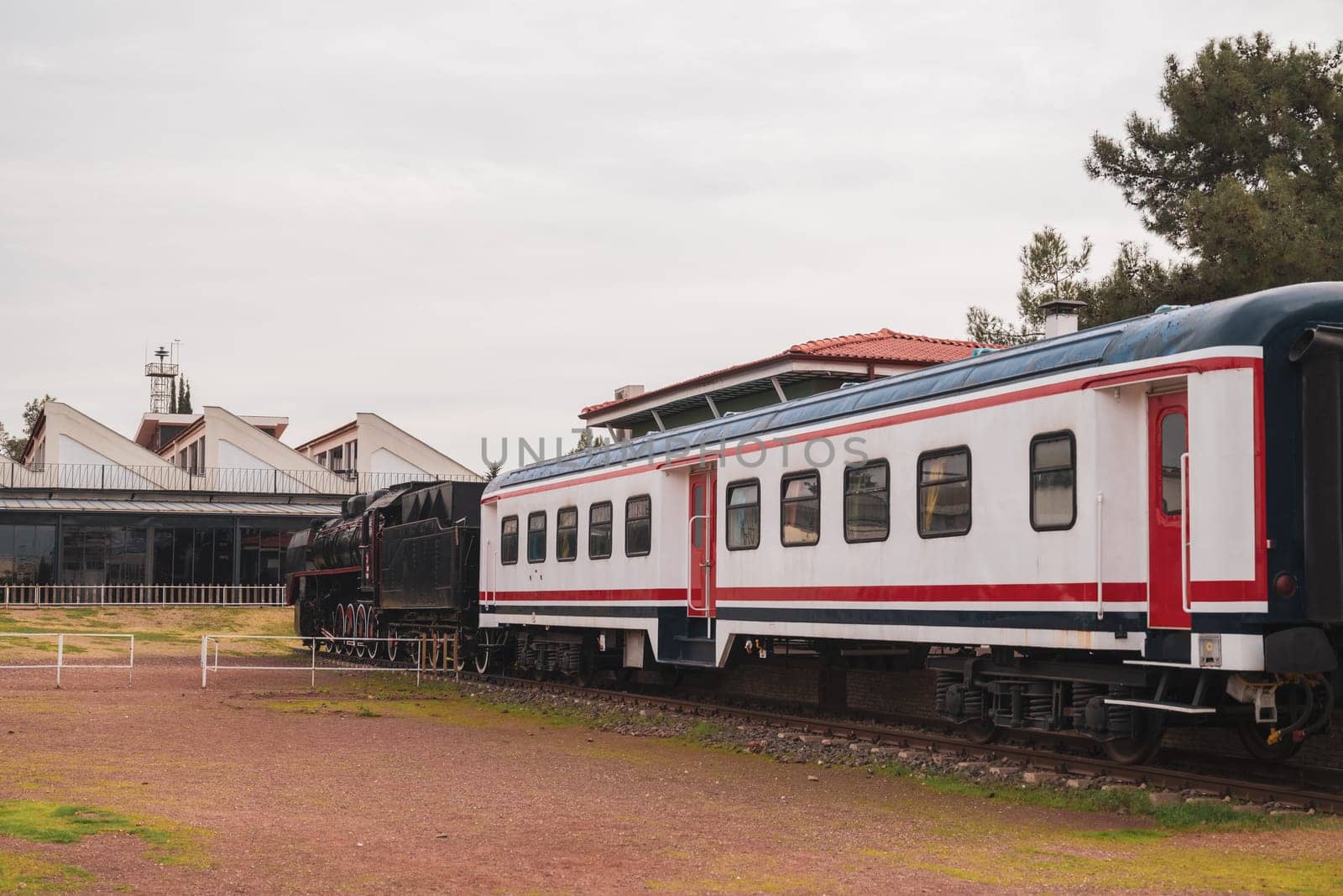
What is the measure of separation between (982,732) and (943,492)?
A: 2369 millimetres

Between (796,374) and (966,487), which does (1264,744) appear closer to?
(966,487)

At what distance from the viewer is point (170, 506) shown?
164 ft

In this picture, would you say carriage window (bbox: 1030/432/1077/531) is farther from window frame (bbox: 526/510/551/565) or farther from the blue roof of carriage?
window frame (bbox: 526/510/551/565)

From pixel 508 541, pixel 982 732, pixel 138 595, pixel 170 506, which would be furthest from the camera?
pixel 170 506

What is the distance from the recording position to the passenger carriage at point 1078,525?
10141mm

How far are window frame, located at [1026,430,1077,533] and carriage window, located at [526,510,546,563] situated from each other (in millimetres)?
11349

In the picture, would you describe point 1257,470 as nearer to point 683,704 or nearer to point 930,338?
point 683,704

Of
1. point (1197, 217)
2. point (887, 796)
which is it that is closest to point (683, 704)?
point (887, 796)

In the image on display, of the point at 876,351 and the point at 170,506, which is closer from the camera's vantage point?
the point at 876,351

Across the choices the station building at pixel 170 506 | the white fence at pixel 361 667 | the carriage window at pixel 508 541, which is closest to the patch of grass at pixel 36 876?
the white fence at pixel 361 667

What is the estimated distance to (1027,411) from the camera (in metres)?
12.0

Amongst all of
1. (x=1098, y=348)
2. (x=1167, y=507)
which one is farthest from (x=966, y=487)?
(x=1167, y=507)

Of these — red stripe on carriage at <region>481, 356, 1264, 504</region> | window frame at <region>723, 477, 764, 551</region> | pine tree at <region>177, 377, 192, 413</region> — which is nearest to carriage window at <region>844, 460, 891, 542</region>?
red stripe on carriage at <region>481, 356, 1264, 504</region>

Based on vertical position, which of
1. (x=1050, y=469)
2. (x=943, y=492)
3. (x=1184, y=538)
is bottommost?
(x=1184, y=538)
